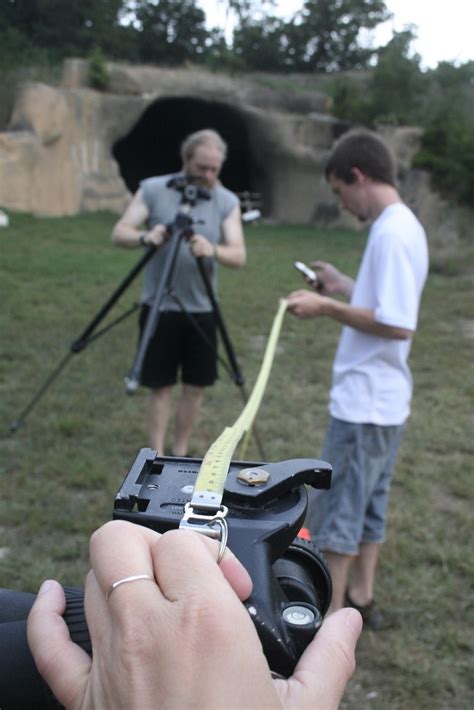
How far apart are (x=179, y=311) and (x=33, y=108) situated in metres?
9.10

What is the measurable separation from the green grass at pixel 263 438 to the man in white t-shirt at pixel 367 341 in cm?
43

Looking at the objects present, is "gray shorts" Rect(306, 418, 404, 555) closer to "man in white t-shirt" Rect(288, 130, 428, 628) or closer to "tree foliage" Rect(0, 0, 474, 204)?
"man in white t-shirt" Rect(288, 130, 428, 628)

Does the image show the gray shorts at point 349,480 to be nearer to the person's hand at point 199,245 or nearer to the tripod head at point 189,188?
the person's hand at point 199,245

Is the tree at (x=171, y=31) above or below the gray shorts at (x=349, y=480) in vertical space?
above

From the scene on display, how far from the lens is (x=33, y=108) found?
11117 mm

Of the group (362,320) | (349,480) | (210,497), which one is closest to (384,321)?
(362,320)

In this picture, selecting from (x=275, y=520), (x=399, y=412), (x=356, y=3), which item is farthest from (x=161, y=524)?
(x=356, y=3)

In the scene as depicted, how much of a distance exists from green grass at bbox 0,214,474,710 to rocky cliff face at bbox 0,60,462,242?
3.42 meters

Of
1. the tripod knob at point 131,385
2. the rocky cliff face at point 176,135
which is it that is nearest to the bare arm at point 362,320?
the tripod knob at point 131,385

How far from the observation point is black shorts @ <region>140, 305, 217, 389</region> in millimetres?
3309

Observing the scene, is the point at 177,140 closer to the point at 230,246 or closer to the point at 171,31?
the point at 171,31

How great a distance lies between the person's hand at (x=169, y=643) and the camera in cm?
44

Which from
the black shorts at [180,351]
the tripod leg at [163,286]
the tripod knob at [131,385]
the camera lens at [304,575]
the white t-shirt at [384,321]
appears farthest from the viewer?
the black shorts at [180,351]

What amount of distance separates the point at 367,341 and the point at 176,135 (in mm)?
17865
